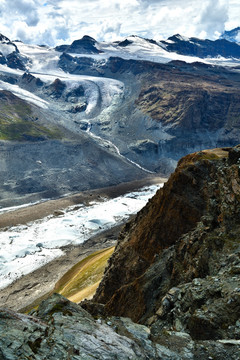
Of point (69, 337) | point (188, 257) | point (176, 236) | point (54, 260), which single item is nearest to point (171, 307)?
point (188, 257)

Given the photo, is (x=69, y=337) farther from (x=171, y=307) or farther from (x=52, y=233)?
(x=52, y=233)

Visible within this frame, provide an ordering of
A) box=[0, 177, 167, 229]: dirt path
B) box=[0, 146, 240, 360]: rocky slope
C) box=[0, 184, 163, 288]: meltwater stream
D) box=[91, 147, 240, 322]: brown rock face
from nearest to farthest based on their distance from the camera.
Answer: box=[0, 146, 240, 360]: rocky slope, box=[91, 147, 240, 322]: brown rock face, box=[0, 184, 163, 288]: meltwater stream, box=[0, 177, 167, 229]: dirt path

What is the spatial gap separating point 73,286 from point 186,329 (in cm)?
4133

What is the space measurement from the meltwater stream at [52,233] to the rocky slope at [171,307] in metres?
44.3

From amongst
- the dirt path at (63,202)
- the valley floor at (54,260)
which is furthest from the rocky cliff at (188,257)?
the dirt path at (63,202)

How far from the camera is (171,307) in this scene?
60.0 feet

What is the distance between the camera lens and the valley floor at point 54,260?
200 feet

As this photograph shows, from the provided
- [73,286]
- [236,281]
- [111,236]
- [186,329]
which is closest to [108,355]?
[186,329]

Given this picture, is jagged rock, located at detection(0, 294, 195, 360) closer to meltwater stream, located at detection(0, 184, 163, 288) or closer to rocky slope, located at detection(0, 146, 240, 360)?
rocky slope, located at detection(0, 146, 240, 360)

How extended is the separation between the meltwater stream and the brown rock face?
1537 inches

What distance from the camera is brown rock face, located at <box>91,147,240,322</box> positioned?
76.1 ft

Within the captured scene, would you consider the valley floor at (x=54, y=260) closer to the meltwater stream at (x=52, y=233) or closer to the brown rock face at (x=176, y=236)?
the meltwater stream at (x=52, y=233)

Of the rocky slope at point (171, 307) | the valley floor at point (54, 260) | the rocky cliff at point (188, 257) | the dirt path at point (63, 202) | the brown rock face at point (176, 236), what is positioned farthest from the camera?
the dirt path at point (63, 202)

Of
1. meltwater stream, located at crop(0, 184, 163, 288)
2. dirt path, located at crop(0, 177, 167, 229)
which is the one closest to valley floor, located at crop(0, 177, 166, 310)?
dirt path, located at crop(0, 177, 167, 229)
